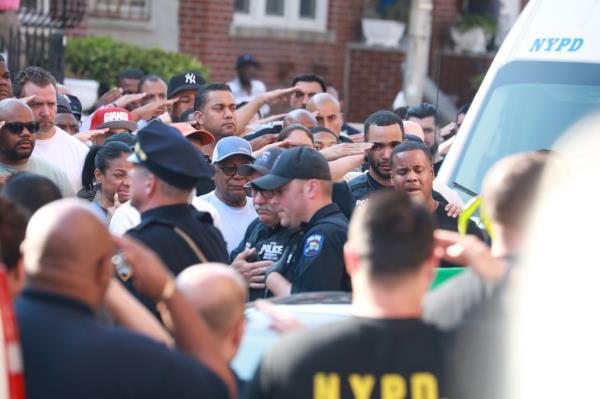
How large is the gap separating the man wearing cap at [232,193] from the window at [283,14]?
38.0 ft

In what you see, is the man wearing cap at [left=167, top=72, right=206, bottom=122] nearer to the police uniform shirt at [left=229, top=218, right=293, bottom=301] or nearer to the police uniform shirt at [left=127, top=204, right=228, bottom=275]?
the police uniform shirt at [left=229, top=218, right=293, bottom=301]

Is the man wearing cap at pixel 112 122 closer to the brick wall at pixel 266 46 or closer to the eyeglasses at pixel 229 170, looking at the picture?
the eyeglasses at pixel 229 170

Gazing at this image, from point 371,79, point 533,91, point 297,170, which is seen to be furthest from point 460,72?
point 297,170

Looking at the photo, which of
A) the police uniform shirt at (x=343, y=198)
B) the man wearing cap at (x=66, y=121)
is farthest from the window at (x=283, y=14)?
the police uniform shirt at (x=343, y=198)

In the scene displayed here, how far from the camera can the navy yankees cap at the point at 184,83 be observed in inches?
459

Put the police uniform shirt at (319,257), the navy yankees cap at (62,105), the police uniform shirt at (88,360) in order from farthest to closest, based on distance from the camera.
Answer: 1. the navy yankees cap at (62,105)
2. the police uniform shirt at (319,257)
3. the police uniform shirt at (88,360)

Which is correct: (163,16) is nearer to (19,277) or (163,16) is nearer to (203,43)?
(203,43)

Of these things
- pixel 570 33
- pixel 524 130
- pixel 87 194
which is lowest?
pixel 87 194

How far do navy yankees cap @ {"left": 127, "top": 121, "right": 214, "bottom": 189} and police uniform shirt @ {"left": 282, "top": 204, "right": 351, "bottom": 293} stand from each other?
1.10m

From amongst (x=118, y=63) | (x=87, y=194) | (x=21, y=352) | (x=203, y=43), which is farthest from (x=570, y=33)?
(x=203, y=43)

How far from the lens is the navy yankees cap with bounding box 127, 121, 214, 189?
520cm

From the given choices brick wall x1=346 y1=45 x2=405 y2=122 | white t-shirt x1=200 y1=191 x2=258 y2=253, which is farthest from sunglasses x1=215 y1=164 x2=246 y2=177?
brick wall x1=346 y1=45 x2=405 y2=122

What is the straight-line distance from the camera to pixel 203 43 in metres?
18.9

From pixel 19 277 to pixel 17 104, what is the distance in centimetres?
414
